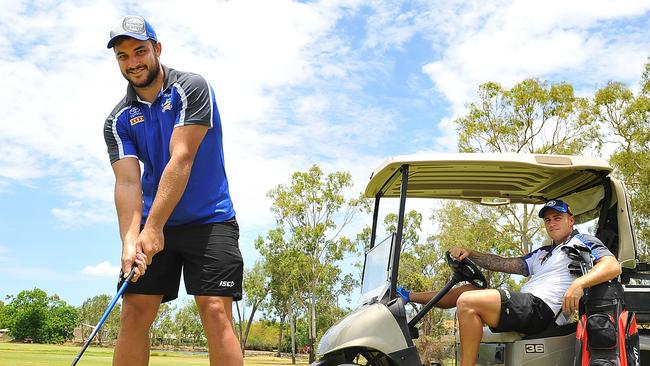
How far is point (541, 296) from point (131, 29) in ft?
9.14

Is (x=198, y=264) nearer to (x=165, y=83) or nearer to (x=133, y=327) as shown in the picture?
(x=133, y=327)

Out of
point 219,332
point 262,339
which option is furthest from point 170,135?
point 262,339

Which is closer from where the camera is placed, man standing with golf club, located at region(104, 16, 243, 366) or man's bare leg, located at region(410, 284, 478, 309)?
man standing with golf club, located at region(104, 16, 243, 366)

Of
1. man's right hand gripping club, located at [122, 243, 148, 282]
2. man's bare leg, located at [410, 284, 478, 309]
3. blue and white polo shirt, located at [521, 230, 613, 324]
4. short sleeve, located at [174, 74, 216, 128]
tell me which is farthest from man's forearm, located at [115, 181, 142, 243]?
blue and white polo shirt, located at [521, 230, 613, 324]

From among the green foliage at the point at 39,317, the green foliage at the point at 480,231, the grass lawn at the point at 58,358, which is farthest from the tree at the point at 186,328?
the green foliage at the point at 480,231

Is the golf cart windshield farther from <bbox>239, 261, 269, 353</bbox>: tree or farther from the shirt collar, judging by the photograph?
<bbox>239, 261, 269, 353</bbox>: tree

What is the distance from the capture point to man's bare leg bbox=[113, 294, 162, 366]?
343 cm

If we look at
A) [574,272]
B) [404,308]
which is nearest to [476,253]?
[574,272]

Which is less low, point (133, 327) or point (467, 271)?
point (467, 271)

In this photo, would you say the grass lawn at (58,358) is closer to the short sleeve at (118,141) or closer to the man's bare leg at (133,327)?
the man's bare leg at (133,327)

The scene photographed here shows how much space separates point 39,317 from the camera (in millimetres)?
78062

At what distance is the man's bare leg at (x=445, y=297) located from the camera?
14.6ft

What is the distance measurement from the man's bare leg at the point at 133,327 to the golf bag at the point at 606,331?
2.33m

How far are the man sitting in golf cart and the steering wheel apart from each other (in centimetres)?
20
